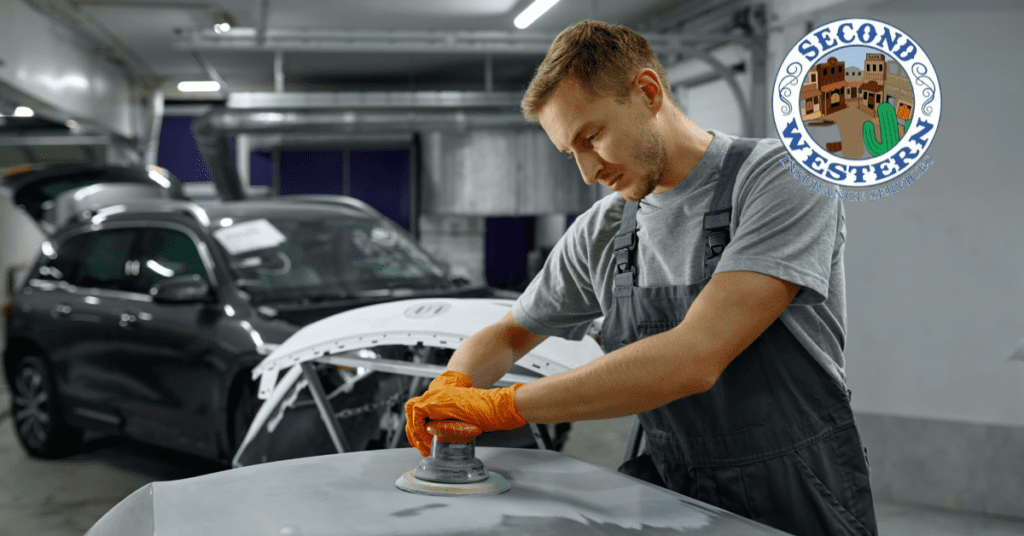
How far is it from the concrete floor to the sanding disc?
2.84 meters

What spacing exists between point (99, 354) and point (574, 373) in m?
3.74

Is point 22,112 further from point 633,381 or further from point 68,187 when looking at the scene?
point 633,381

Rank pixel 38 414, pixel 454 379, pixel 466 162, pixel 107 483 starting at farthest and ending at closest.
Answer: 1. pixel 466 162
2. pixel 38 414
3. pixel 107 483
4. pixel 454 379

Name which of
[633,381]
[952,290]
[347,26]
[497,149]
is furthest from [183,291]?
[497,149]

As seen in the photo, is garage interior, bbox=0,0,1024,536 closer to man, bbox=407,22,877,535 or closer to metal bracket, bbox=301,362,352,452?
man, bbox=407,22,877,535

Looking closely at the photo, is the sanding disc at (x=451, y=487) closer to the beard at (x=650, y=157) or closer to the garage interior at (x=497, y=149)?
the beard at (x=650, y=157)

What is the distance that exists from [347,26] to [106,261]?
421 cm

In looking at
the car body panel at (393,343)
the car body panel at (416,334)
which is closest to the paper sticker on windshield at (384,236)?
the car body panel at (393,343)

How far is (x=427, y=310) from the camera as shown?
79.3 inches

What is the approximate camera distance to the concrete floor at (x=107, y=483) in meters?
3.49

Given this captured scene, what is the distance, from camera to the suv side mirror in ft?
11.9

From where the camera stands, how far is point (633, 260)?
1495mm

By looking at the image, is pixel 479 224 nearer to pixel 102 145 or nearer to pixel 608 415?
pixel 102 145

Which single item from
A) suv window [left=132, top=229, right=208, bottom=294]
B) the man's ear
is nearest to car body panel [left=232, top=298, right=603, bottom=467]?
the man's ear
